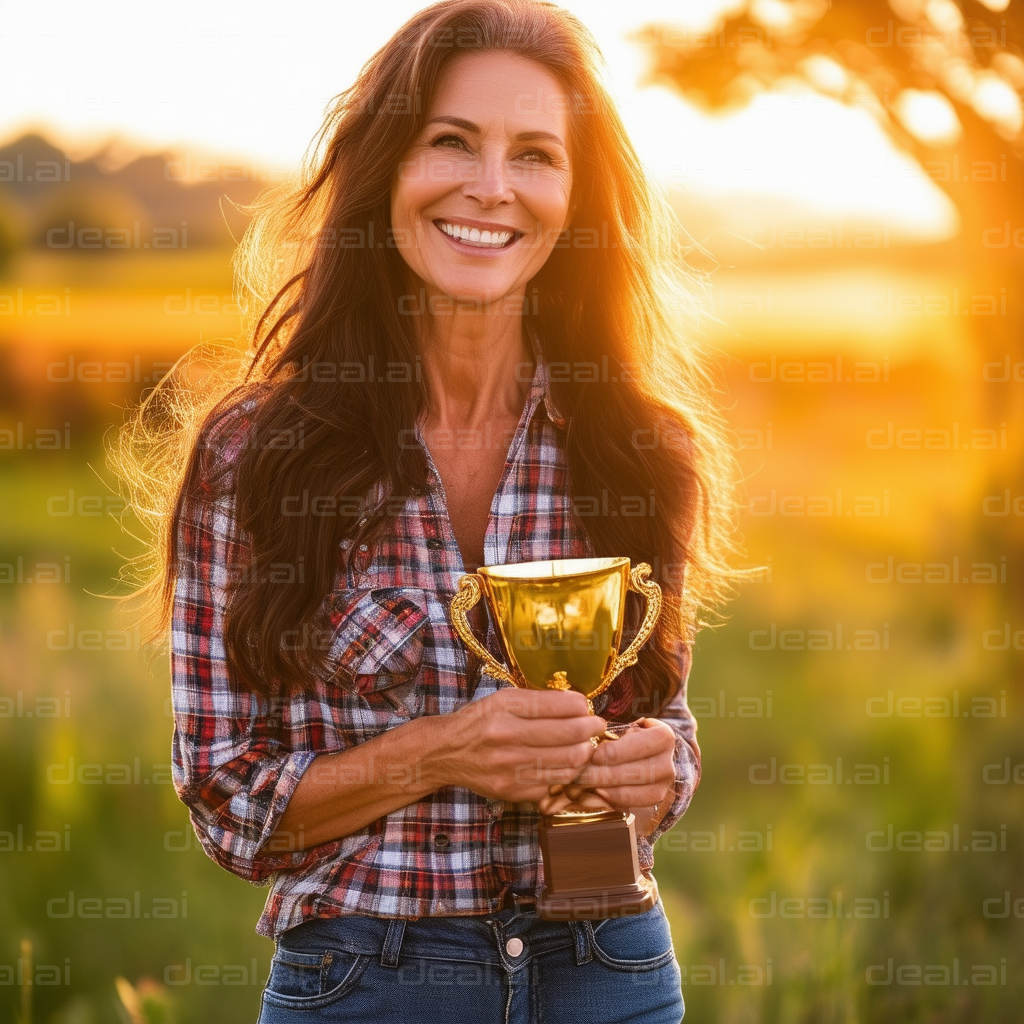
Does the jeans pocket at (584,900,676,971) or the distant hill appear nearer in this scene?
the jeans pocket at (584,900,676,971)

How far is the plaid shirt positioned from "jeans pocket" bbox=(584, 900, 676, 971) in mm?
123

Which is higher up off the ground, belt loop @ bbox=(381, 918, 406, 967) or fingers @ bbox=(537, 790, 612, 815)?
fingers @ bbox=(537, 790, 612, 815)

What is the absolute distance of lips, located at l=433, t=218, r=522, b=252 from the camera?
1.91 metres

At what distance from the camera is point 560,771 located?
66.7 inches

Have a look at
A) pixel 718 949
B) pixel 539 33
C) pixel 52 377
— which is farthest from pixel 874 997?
pixel 52 377

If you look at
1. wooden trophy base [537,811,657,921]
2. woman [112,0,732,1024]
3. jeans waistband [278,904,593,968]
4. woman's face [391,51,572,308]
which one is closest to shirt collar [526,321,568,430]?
woman [112,0,732,1024]

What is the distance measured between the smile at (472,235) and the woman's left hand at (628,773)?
0.79m

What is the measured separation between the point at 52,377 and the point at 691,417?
7421 mm

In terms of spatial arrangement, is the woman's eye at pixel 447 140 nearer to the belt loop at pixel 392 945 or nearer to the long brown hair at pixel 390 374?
the long brown hair at pixel 390 374

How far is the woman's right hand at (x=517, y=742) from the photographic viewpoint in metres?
1.67

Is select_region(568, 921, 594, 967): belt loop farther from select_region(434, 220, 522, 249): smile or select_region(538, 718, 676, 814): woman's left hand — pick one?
select_region(434, 220, 522, 249): smile

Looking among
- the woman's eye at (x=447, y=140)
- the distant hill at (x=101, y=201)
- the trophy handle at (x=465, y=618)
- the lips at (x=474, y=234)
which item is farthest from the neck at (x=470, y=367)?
the distant hill at (x=101, y=201)

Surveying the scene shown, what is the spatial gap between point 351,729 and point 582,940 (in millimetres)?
462

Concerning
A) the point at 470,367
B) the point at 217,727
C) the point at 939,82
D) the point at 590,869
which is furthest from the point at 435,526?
the point at 939,82
